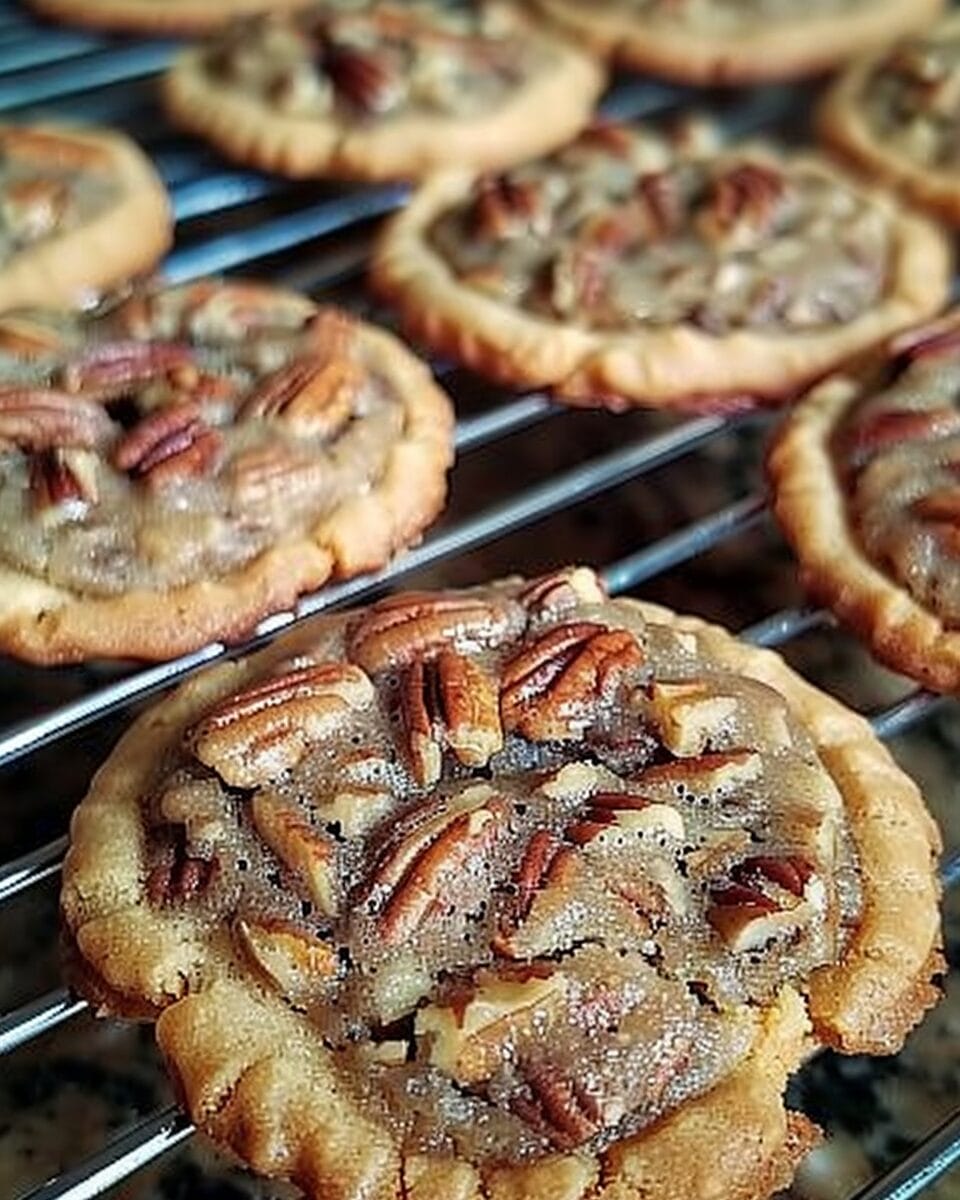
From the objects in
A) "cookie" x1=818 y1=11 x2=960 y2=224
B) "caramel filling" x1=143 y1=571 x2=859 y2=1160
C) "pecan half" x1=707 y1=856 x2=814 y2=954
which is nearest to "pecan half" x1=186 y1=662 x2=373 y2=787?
"caramel filling" x1=143 y1=571 x2=859 y2=1160

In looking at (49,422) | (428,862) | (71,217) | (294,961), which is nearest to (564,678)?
(428,862)

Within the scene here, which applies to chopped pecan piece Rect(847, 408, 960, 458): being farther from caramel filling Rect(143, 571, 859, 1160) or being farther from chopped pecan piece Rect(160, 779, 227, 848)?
chopped pecan piece Rect(160, 779, 227, 848)

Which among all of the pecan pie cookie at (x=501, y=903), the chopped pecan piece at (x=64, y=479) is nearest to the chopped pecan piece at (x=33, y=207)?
the chopped pecan piece at (x=64, y=479)

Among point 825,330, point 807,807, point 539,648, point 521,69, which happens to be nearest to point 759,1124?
point 807,807

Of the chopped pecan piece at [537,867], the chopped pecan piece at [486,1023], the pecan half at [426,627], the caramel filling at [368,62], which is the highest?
the caramel filling at [368,62]

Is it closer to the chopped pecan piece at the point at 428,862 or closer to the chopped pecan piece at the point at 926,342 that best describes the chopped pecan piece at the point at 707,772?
the chopped pecan piece at the point at 428,862

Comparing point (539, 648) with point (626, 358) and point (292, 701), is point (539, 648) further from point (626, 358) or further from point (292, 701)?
point (626, 358)
